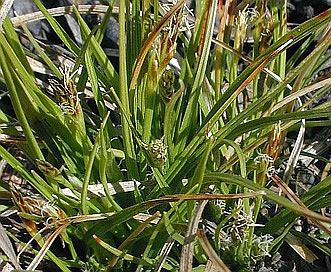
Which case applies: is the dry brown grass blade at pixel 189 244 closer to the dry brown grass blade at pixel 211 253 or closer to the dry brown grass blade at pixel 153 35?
the dry brown grass blade at pixel 211 253

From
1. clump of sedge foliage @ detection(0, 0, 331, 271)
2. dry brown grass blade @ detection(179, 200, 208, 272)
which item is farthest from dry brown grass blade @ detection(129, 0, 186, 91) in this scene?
dry brown grass blade @ detection(179, 200, 208, 272)

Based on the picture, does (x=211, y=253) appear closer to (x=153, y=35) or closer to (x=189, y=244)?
(x=189, y=244)

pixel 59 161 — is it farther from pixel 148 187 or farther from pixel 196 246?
pixel 196 246

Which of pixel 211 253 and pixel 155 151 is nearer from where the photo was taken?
→ pixel 211 253

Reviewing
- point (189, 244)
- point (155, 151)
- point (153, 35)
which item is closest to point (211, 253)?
point (189, 244)

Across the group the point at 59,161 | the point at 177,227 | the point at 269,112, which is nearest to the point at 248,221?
the point at 177,227

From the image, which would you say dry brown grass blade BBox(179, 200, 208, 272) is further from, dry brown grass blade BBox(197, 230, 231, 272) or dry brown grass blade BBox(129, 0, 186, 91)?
dry brown grass blade BBox(129, 0, 186, 91)

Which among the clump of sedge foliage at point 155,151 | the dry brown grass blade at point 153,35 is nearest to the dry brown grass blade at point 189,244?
the clump of sedge foliage at point 155,151

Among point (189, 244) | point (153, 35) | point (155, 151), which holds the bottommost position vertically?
point (189, 244)
